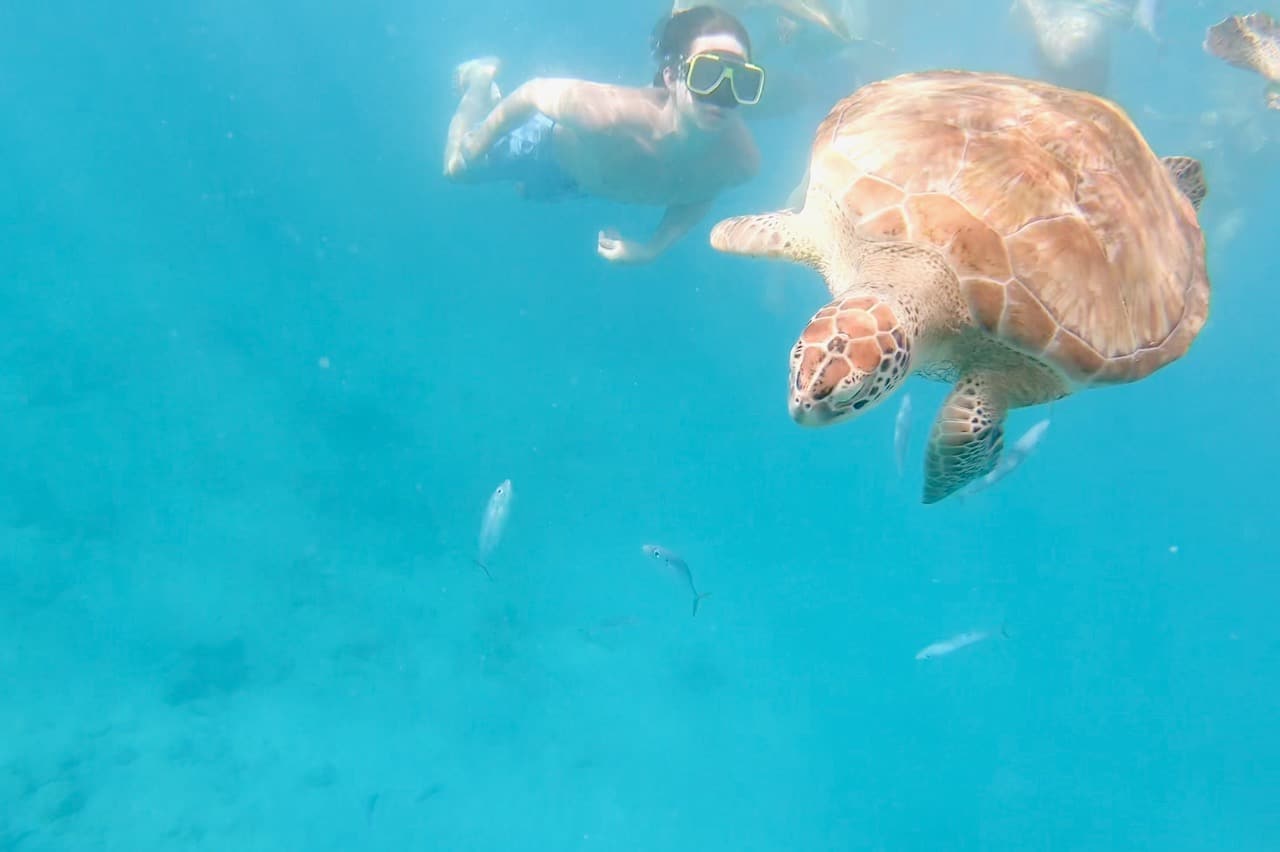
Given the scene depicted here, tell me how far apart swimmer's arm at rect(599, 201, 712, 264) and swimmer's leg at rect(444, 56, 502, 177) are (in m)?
2.34

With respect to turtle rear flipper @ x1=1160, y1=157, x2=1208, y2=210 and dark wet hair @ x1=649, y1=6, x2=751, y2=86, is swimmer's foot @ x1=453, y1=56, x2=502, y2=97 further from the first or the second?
turtle rear flipper @ x1=1160, y1=157, x2=1208, y2=210

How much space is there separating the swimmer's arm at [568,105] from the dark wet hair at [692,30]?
0.68 meters

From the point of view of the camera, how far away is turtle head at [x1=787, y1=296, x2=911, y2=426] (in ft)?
6.89

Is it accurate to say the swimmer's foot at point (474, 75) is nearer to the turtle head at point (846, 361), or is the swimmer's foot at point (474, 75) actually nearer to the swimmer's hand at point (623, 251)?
the swimmer's hand at point (623, 251)

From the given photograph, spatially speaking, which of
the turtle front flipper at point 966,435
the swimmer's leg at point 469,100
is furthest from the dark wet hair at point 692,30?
the swimmer's leg at point 469,100

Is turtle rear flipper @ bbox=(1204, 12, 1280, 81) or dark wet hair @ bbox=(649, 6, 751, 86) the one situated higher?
dark wet hair @ bbox=(649, 6, 751, 86)

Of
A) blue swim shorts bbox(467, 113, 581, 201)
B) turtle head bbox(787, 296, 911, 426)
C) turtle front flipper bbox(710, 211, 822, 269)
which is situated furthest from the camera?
blue swim shorts bbox(467, 113, 581, 201)

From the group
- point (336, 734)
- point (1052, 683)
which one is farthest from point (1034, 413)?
point (336, 734)

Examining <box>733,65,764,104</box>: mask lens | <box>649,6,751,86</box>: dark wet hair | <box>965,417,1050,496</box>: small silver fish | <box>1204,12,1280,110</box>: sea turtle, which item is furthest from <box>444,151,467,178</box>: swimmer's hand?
<box>1204,12,1280,110</box>: sea turtle

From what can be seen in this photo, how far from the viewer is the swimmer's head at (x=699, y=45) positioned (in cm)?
457

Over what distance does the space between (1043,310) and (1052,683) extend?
18149mm

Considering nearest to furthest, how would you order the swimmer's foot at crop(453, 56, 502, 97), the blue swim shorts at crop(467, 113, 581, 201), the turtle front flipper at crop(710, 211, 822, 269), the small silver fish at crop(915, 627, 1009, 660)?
the turtle front flipper at crop(710, 211, 822, 269), the blue swim shorts at crop(467, 113, 581, 201), the small silver fish at crop(915, 627, 1009, 660), the swimmer's foot at crop(453, 56, 502, 97)

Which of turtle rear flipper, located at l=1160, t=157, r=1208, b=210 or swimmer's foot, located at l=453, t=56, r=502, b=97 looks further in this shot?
swimmer's foot, located at l=453, t=56, r=502, b=97

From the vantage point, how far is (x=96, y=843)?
9.27 metres
